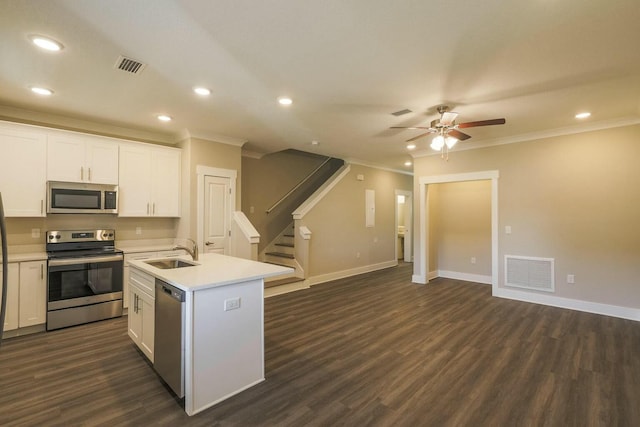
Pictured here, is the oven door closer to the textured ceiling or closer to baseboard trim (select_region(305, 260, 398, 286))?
the textured ceiling

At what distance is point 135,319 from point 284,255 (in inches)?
136

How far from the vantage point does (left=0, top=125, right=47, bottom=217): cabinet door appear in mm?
3564

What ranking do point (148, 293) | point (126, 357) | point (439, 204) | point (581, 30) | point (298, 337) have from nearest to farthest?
point (581, 30) < point (148, 293) < point (126, 357) < point (298, 337) < point (439, 204)

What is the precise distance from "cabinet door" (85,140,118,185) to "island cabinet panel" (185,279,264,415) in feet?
10.2

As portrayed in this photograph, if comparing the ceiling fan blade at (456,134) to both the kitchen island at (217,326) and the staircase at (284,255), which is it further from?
the staircase at (284,255)

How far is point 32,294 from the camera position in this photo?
11.8ft

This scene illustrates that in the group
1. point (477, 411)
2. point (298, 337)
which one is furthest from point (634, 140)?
point (298, 337)

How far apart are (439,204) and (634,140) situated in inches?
127

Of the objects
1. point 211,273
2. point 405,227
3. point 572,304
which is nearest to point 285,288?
point 211,273

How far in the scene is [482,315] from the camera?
4320 millimetres

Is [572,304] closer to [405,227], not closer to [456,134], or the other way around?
[456,134]

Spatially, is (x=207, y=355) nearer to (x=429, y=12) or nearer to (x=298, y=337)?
(x=298, y=337)

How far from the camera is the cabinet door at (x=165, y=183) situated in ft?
15.3

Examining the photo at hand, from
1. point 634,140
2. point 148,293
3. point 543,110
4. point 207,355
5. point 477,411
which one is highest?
point 543,110
